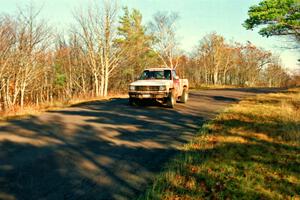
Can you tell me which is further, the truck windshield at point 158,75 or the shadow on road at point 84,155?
the truck windshield at point 158,75

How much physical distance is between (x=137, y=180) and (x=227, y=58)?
68421mm

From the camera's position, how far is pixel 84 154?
5715 millimetres

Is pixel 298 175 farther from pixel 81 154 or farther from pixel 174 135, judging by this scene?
pixel 81 154

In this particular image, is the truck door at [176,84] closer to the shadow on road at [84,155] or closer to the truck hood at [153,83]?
the truck hood at [153,83]

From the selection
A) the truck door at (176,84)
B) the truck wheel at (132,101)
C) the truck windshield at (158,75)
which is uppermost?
the truck windshield at (158,75)

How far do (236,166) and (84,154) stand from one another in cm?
301

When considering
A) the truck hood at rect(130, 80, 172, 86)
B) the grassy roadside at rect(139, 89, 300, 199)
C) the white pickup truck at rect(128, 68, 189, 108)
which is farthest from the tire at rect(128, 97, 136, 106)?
the grassy roadside at rect(139, 89, 300, 199)

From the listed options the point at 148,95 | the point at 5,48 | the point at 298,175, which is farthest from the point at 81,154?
the point at 5,48

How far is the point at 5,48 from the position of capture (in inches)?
1161

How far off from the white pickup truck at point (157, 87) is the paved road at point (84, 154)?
3.34 meters

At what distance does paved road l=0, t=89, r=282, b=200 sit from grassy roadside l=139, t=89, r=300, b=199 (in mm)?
424

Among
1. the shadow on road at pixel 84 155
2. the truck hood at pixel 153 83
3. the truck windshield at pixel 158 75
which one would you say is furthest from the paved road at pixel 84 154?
the truck windshield at pixel 158 75

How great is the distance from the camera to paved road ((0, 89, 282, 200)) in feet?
13.3

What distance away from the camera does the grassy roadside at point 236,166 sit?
13.2ft
